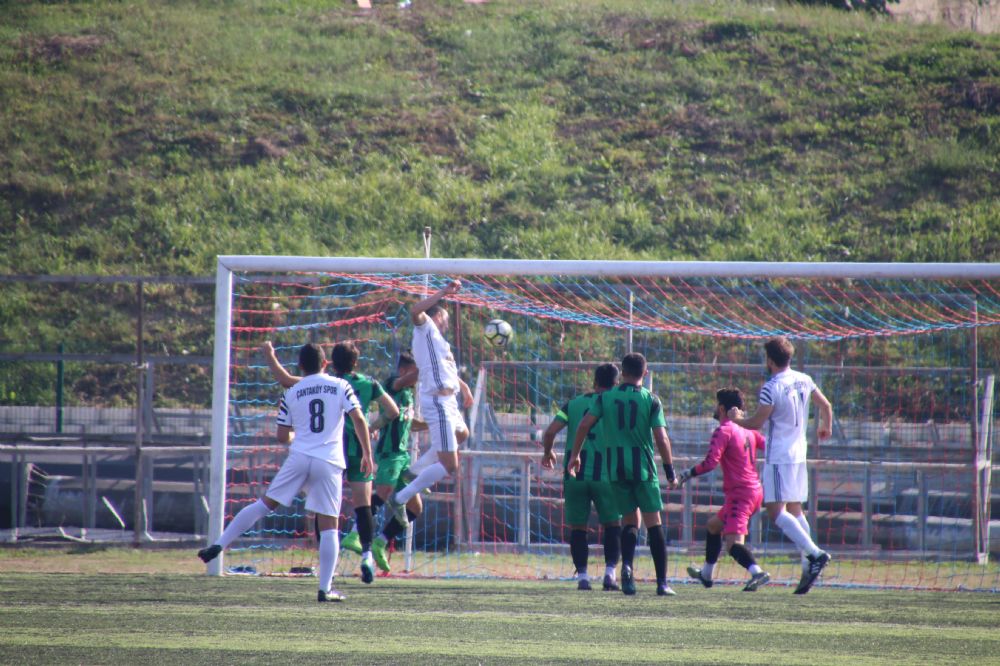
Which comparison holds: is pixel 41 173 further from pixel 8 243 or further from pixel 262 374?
pixel 262 374

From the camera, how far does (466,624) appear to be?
6.62m

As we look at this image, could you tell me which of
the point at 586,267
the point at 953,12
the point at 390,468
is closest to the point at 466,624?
the point at 390,468

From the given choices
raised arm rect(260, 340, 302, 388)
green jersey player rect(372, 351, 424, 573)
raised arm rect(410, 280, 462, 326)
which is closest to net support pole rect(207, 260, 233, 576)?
raised arm rect(260, 340, 302, 388)

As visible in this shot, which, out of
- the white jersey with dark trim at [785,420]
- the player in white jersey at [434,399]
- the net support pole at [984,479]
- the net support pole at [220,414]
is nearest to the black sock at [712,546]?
the white jersey with dark trim at [785,420]

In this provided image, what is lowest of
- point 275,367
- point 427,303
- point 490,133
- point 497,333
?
point 275,367

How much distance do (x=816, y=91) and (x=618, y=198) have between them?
6.27m

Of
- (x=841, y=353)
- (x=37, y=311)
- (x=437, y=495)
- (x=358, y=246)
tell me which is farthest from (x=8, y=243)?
(x=841, y=353)

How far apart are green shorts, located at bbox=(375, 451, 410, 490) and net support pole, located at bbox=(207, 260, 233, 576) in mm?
1460

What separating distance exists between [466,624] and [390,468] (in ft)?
7.99

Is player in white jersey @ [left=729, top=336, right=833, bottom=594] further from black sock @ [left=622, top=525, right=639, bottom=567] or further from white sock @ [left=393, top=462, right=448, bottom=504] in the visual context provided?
white sock @ [left=393, top=462, right=448, bottom=504]

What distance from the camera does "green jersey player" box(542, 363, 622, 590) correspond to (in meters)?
7.90

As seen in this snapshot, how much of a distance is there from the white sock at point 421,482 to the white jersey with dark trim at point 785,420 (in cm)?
255

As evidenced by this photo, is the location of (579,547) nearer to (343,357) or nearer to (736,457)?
(736,457)

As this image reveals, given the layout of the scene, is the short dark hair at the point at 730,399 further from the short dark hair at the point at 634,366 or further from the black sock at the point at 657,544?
the black sock at the point at 657,544
